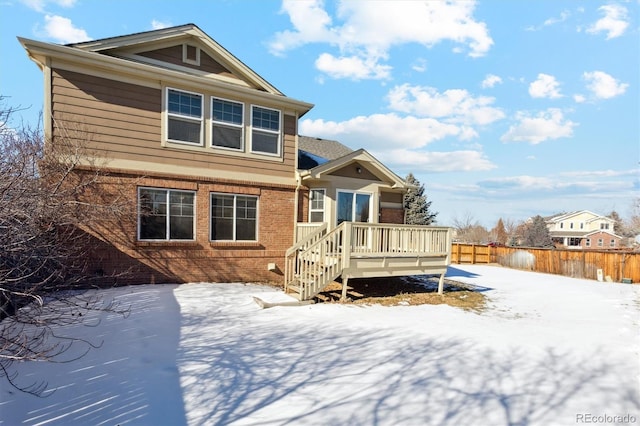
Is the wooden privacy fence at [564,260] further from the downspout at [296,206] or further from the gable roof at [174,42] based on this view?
the gable roof at [174,42]

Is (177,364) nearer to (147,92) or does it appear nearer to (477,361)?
(477,361)

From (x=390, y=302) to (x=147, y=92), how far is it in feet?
28.1

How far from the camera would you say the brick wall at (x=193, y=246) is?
839 cm

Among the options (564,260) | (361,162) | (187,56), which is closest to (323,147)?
(361,162)

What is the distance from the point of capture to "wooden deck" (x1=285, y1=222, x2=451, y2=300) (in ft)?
27.0

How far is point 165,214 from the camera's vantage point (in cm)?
918

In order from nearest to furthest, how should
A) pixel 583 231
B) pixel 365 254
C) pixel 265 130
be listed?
pixel 365 254, pixel 265 130, pixel 583 231

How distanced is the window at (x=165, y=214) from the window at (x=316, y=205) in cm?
379

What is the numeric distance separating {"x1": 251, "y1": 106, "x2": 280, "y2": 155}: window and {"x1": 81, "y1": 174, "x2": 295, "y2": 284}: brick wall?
1225mm

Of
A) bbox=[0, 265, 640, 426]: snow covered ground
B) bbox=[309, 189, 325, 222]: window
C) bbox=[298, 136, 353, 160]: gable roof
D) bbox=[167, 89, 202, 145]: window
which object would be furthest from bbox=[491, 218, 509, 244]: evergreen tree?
bbox=[167, 89, 202, 145]: window

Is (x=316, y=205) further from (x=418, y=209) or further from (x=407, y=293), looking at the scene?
(x=418, y=209)

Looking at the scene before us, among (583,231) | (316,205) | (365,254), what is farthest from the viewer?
(583,231)

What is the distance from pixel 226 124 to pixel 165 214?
3163 millimetres

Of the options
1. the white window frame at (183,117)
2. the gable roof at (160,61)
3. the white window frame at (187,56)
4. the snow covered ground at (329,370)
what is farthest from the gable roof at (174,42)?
the snow covered ground at (329,370)
